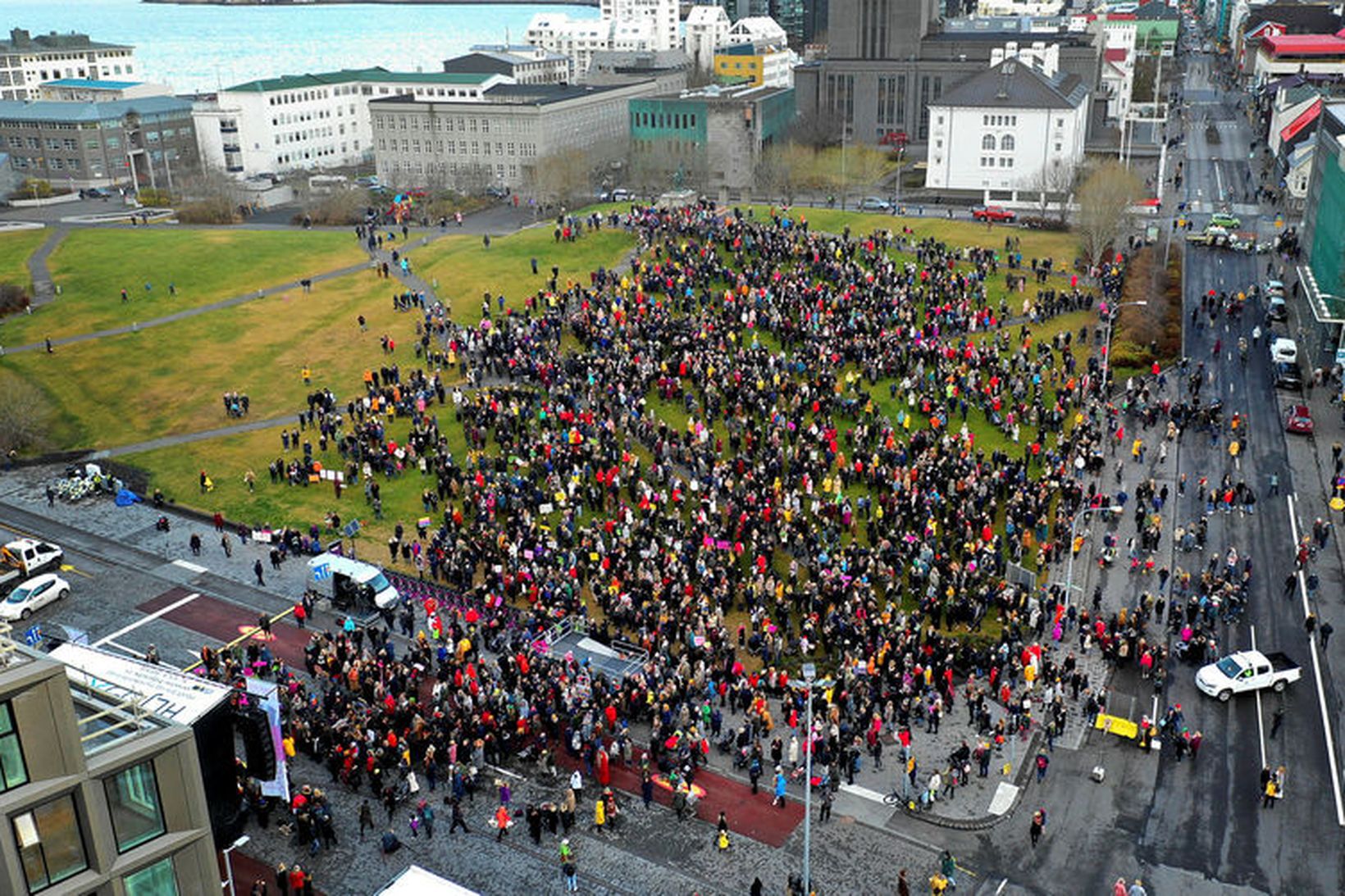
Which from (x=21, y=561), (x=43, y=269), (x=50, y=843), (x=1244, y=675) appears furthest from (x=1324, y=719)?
(x=43, y=269)

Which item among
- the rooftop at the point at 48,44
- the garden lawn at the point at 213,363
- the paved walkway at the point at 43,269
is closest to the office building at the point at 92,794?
the garden lawn at the point at 213,363

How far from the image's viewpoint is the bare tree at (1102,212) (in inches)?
2869

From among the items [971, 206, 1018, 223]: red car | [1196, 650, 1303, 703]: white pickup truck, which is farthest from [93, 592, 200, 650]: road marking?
[971, 206, 1018, 223]: red car

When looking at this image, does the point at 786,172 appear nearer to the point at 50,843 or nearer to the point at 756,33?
the point at 50,843

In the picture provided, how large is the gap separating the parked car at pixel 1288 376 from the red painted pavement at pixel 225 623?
154 ft

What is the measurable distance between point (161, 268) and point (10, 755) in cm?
7724

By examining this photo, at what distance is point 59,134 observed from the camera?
124 m

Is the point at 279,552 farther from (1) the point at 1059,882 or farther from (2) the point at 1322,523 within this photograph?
(2) the point at 1322,523

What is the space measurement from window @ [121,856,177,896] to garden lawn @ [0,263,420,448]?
46.8 metres

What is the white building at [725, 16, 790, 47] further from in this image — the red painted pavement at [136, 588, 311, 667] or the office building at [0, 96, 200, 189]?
the red painted pavement at [136, 588, 311, 667]

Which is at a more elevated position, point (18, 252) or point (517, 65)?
point (517, 65)

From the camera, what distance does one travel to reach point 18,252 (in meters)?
90.0

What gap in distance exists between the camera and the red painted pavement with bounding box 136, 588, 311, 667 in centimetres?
3859

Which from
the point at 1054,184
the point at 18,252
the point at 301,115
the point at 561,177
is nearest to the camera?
the point at 18,252
